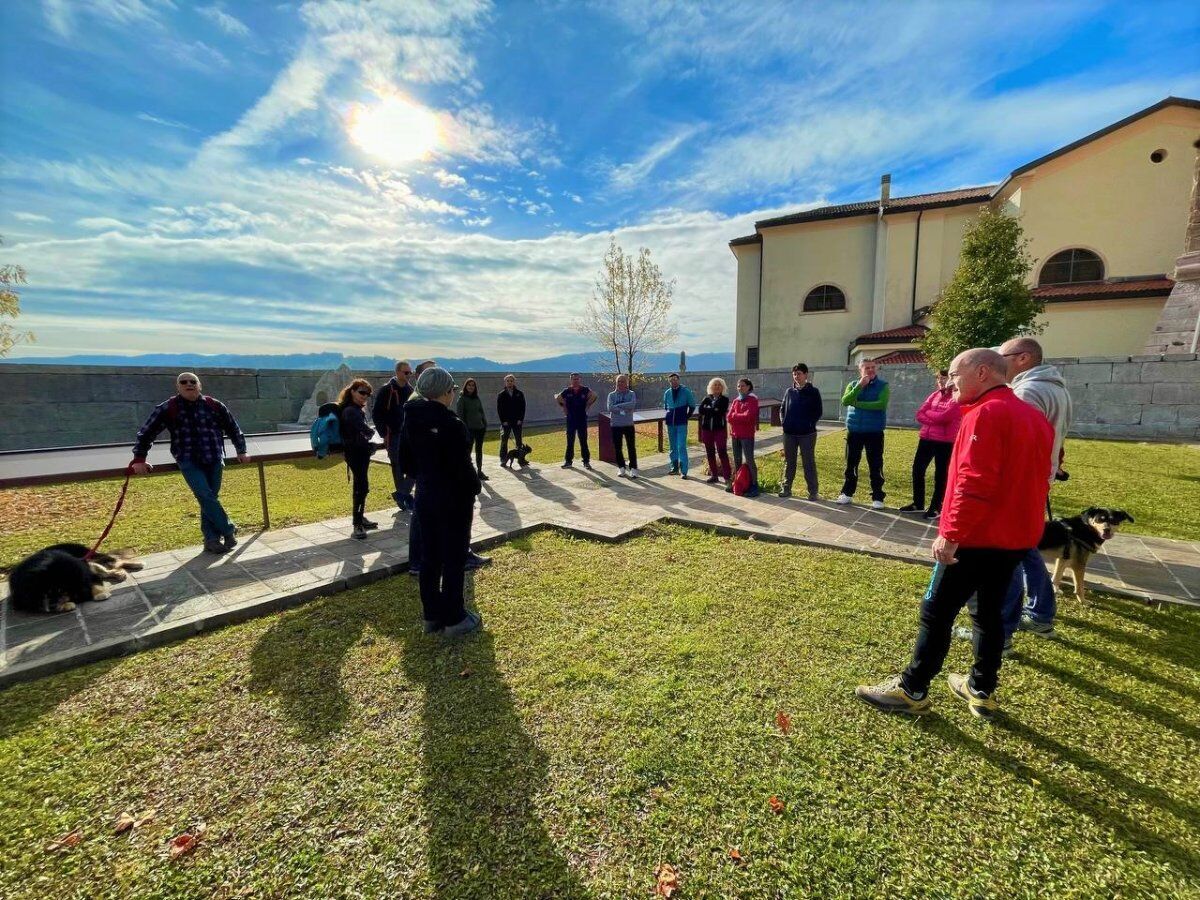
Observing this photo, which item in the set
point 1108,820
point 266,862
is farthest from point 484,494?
point 1108,820

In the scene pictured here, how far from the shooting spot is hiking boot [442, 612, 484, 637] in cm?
377

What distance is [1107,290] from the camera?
20.5m

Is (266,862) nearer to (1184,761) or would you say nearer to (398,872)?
(398,872)

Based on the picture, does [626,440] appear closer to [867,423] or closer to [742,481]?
[742,481]

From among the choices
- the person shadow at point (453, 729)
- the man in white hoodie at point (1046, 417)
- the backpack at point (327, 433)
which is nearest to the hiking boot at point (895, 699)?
the man in white hoodie at point (1046, 417)

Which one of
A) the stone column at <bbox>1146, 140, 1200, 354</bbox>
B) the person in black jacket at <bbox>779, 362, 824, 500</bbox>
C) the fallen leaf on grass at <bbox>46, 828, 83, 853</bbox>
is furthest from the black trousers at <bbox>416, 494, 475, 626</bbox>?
the stone column at <bbox>1146, 140, 1200, 354</bbox>

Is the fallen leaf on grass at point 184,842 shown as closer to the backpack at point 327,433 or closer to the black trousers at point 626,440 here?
the backpack at point 327,433

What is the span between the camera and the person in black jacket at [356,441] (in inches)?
229

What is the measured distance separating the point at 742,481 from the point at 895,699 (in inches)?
201

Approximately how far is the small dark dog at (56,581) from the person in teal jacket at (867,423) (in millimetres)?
8424

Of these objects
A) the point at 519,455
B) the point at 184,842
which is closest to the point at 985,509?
the point at 184,842

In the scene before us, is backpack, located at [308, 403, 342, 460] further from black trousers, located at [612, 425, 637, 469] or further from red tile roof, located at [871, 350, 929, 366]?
red tile roof, located at [871, 350, 929, 366]

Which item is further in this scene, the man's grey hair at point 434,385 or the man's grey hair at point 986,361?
the man's grey hair at point 434,385

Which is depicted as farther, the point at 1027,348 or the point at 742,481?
the point at 742,481
